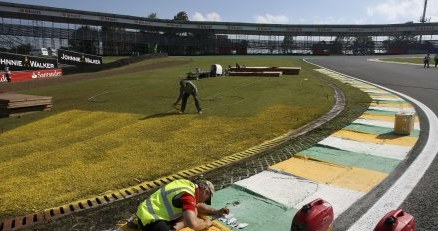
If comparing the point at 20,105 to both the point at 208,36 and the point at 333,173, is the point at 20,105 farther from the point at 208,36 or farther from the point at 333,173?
the point at 208,36

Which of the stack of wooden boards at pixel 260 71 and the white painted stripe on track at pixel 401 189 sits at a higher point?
the stack of wooden boards at pixel 260 71

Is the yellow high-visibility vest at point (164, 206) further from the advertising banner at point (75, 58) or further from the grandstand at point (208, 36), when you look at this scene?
the grandstand at point (208, 36)

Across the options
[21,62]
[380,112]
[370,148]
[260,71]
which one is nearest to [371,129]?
[370,148]

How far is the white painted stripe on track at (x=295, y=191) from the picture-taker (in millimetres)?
6512

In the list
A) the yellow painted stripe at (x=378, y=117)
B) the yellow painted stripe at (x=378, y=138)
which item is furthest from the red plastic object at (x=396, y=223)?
the yellow painted stripe at (x=378, y=117)

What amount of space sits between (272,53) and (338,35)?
17352 millimetres

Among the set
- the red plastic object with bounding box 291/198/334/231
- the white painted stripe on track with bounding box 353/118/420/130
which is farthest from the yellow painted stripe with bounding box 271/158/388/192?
the white painted stripe on track with bounding box 353/118/420/130

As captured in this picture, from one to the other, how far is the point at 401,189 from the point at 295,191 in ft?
6.54

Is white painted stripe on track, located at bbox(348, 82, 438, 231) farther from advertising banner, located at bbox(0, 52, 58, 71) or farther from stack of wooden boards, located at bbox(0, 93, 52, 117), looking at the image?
advertising banner, located at bbox(0, 52, 58, 71)

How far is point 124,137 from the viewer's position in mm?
11680

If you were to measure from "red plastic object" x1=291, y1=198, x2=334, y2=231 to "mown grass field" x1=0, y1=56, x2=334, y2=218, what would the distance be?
4133mm

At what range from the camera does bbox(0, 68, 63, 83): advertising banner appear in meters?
36.4

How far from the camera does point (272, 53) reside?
314ft

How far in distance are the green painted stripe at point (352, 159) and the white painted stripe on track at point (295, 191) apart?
4.90ft
